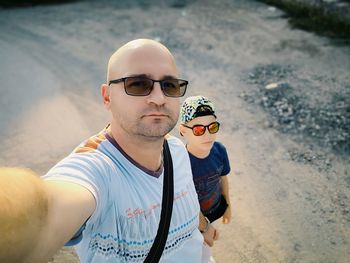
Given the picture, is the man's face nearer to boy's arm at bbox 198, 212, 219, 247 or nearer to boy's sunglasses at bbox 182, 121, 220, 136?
boy's sunglasses at bbox 182, 121, 220, 136

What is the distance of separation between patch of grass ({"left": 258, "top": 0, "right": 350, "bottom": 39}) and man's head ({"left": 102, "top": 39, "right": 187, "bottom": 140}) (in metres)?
7.03

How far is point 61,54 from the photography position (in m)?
7.00

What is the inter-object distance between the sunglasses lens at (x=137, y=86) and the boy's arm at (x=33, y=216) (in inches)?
24.5

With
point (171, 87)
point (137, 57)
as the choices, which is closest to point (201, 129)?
point (171, 87)

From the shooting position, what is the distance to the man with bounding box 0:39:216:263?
139cm

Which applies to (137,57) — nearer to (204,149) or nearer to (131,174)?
(131,174)

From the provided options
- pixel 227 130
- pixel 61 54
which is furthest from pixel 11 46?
pixel 227 130

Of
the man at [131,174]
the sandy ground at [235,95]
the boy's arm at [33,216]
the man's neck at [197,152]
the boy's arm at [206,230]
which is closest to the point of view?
the boy's arm at [33,216]

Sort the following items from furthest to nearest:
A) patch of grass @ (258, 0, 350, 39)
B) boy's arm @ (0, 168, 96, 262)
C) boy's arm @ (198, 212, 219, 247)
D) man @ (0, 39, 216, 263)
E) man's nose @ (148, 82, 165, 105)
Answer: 1. patch of grass @ (258, 0, 350, 39)
2. boy's arm @ (198, 212, 219, 247)
3. man's nose @ (148, 82, 165, 105)
4. man @ (0, 39, 216, 263)
5. boy's arm @ (0, 168, 96, 262)

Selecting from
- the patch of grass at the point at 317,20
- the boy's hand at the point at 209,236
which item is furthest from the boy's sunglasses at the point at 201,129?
the patch of grass at the point at 317,20

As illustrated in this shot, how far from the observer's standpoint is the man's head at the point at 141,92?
160 centimetres

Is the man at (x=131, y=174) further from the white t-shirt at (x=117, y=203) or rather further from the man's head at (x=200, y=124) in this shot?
the man's head at (x=200, y=124)

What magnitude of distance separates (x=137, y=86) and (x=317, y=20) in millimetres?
7637

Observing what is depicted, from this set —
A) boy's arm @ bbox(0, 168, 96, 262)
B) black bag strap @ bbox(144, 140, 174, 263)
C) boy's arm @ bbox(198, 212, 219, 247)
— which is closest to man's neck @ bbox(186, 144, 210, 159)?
boy's arm @ bbox(198, 212, 219, 247)
